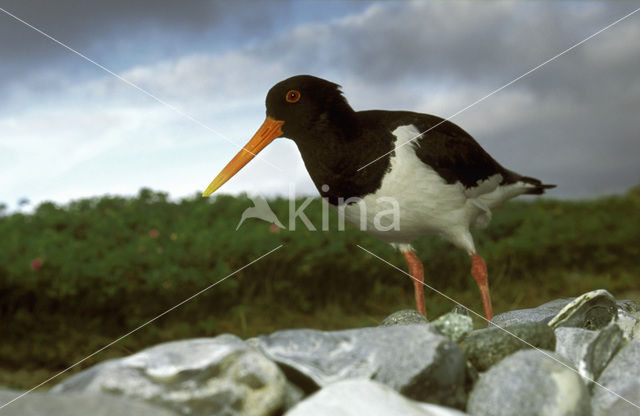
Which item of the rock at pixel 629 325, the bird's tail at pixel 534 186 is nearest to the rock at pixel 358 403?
the rock at pixel 629 325

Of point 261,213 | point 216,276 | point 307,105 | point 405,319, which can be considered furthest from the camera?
point 261,213

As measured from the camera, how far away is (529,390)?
1.96 meters

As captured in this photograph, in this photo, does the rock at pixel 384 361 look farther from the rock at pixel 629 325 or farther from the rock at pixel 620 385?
the rock at pixel 629 325

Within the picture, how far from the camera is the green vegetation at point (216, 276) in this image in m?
5.01

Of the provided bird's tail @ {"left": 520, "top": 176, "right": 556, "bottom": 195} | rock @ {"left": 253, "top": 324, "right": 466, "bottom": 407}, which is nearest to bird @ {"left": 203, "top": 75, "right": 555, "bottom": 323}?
bird's tail @ {"left": 520, "top": 176, "right": 556, "bottom": 195}

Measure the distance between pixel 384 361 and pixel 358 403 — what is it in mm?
328

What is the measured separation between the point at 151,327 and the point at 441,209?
2722 millimetres

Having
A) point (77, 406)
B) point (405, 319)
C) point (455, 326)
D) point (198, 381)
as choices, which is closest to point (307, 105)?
point (405, 319)

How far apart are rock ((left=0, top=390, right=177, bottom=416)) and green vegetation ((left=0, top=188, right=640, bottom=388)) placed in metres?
3.03

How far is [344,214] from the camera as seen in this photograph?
349 cm

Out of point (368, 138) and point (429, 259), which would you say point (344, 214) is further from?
point (429, 259)

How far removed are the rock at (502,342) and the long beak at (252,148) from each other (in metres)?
1.59

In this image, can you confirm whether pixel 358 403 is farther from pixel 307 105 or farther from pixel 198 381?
pixel 307 105

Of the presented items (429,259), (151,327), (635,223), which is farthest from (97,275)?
(635,223)
